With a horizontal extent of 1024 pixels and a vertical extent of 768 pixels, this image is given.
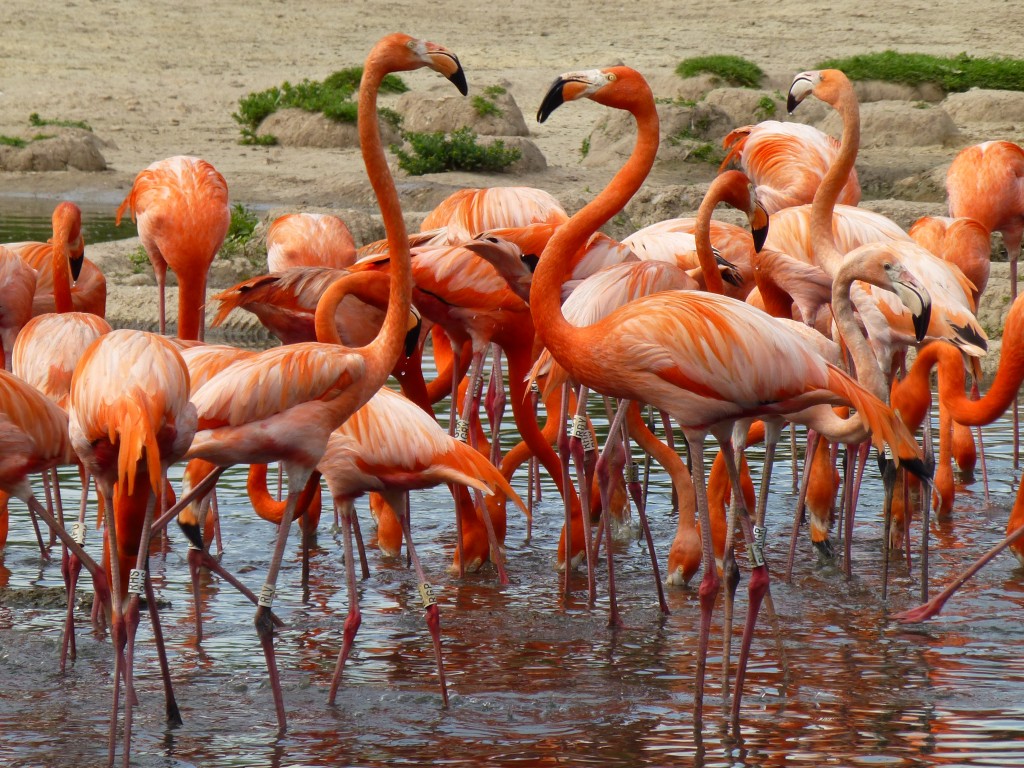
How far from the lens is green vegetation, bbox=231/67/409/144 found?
17.8m

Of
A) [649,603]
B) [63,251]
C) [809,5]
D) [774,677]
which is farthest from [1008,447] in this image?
[809,5]

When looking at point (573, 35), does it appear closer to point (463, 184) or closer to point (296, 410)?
point (463, 184)

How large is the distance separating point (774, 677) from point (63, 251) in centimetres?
291

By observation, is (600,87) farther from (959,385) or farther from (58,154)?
(58,154)

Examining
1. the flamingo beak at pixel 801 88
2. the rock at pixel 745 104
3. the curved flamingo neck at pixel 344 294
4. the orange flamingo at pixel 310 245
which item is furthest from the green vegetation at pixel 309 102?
the curved flamingo neck at pixel 344 294

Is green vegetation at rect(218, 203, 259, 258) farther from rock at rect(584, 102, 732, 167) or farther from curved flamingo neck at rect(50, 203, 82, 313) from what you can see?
curved flamingo neck at rect(50, 203, 82, 313)

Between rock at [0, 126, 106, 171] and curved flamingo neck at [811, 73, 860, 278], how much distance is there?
1336cm

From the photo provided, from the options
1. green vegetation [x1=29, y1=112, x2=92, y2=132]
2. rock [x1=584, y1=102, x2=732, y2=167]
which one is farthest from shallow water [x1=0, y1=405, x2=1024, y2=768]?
green vegetation [x1=29, y1=112, x2=92, y2=132]

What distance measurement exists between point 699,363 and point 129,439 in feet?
4.57

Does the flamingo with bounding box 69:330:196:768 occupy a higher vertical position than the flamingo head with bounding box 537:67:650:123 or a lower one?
lower

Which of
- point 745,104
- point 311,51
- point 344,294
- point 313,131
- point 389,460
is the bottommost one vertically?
point 389,460

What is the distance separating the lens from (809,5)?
25891 millimetres

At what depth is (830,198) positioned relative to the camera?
18.0 ft

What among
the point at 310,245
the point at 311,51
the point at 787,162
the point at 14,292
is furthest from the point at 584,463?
the point at 311,51
